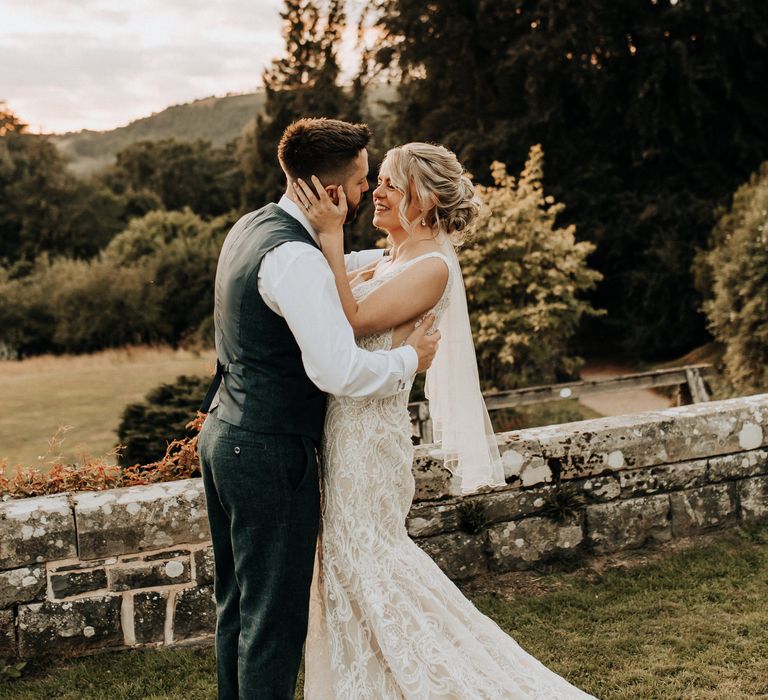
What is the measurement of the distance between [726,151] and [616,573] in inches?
556

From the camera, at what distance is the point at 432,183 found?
8.32 feet

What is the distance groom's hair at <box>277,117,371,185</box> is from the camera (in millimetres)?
2256

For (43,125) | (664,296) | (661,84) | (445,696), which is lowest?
(445,696)

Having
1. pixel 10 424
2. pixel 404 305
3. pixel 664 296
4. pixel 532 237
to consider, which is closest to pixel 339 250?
pixel 404 305

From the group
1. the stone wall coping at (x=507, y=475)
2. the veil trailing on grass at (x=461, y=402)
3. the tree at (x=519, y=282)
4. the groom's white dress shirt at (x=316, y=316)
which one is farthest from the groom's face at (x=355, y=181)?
the tree at (x=519, y=282)

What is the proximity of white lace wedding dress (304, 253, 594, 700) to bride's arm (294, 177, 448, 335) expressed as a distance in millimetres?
73

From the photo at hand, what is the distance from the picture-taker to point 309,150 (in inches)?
89.3

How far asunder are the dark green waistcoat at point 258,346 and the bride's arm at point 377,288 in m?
0.07

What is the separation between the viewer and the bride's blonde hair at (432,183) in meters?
2.54

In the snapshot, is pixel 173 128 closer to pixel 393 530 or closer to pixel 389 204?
pixel 389 204

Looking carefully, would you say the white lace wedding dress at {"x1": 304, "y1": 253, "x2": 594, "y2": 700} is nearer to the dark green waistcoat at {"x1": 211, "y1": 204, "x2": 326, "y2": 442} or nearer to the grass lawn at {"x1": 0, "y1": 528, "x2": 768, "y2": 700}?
the dark green waistcoat at {"x1": 211, "y1": 204, "x2": 326, "y2": 442}

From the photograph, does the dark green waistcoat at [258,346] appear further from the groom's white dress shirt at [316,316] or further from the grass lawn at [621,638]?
the grass lawn at [621,638]

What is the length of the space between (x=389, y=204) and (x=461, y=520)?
163 centimetres

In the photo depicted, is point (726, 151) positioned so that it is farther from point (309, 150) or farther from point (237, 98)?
point (237, 98)
